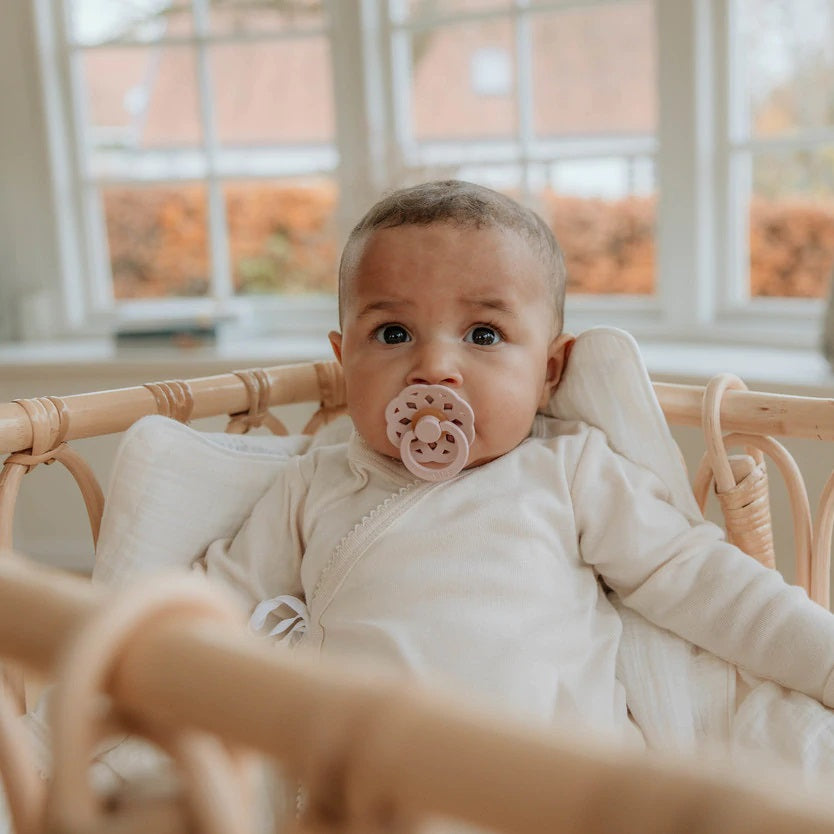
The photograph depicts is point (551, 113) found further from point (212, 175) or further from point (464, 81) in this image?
point (212, 175)

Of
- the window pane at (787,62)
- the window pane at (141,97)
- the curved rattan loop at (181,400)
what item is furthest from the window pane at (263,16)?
the curved rattan loop at (181,400)

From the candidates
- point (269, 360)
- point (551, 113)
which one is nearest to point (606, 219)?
point (551, 113)

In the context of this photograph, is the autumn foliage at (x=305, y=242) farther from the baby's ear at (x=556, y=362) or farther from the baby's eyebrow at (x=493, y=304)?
the baby's eyebrow at (x=493, y=304)

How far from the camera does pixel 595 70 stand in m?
2.21

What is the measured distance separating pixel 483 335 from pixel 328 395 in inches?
14.1

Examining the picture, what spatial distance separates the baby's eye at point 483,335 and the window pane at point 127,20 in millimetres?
1855

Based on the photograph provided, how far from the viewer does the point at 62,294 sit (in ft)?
8.94

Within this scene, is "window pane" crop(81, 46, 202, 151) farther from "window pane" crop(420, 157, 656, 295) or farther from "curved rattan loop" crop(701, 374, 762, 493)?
"curved rattan loop" crop(701, 374, 762, 493)

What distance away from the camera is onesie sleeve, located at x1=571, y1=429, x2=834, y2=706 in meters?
0.93

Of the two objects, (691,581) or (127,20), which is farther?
(127,20)

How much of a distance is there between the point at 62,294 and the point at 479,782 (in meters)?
2.61

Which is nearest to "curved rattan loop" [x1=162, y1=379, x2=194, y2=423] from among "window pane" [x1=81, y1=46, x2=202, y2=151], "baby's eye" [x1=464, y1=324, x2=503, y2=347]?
"baby's eye" [x1=464, y1=324, x2=503, y2=347]

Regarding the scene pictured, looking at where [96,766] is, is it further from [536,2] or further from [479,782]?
[536,2]

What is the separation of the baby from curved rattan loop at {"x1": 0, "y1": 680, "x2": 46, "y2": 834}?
0.51 meters
